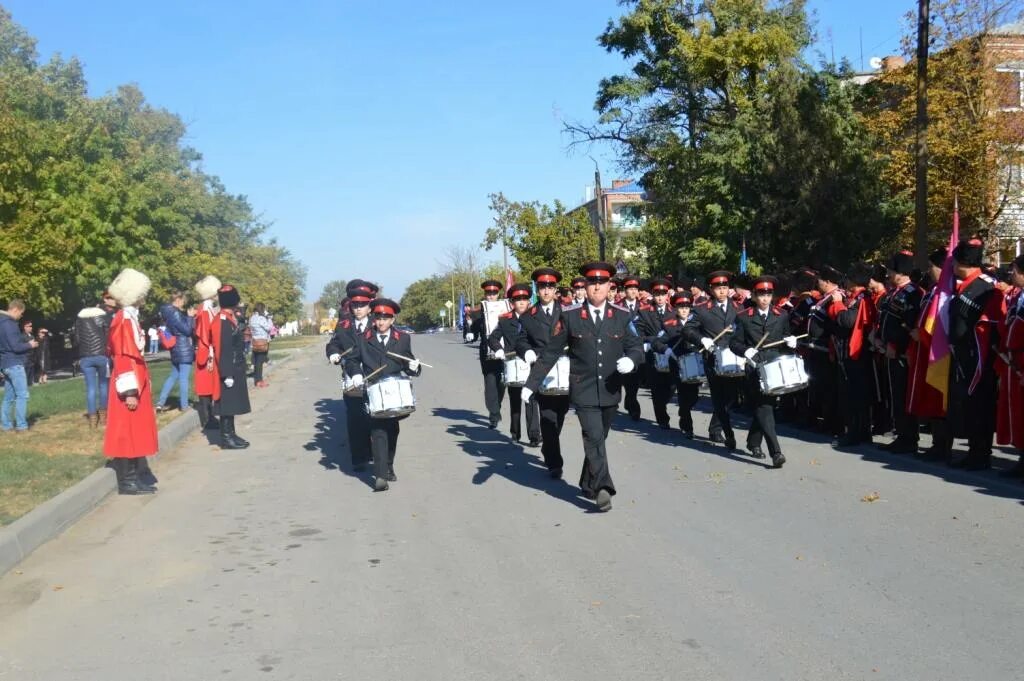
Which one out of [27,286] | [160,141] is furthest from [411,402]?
[160,141]

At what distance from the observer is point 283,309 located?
3484 inches

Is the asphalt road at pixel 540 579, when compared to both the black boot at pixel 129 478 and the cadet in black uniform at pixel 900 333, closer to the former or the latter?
the black boot at pixel 129 478

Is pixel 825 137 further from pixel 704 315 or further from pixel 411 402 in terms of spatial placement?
pixel 411 402

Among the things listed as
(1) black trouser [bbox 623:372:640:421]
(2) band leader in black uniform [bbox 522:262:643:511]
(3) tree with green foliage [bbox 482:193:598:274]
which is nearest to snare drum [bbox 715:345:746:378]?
(2) band leader in black uniform [bbox 522:262:643:511]

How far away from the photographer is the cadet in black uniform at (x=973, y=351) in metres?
9.85

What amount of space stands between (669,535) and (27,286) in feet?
82.0

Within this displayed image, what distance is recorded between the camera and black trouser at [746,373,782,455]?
1051 centimetres

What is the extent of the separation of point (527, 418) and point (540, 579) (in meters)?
5.75

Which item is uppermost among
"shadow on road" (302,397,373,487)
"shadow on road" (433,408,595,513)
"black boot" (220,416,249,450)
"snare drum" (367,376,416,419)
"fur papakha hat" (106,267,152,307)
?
"fur papakha hat" (106,267,152,307)

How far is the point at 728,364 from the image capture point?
456 inches

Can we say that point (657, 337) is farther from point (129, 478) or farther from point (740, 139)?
point (740, 139)

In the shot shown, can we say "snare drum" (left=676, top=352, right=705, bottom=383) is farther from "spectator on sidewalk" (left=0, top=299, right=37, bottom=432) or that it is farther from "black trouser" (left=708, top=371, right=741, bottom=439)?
"spectator on sidewalk" (left=0, top=299, right=37, bottom=432)

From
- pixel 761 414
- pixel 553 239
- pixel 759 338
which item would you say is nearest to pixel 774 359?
pixel 759 338

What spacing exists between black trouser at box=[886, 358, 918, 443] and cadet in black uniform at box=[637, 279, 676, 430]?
3059 millimetres
